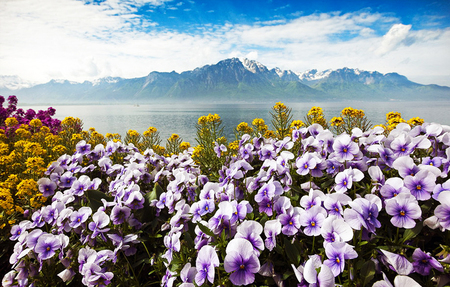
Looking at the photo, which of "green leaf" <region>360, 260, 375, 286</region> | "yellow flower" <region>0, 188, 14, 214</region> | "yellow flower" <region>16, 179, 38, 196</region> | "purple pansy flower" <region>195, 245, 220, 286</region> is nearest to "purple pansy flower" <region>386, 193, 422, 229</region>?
"green leaf" <region>360, 260, 375, 286</region>

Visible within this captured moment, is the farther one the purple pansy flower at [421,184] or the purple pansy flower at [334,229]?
the purple pansy flower at [421,184]

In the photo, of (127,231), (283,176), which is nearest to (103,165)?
(127,231)

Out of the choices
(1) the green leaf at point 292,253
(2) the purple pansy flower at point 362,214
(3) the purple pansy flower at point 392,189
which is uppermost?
(3) the purple pansy flower at point 392,189

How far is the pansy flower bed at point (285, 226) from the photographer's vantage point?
4.31 feet

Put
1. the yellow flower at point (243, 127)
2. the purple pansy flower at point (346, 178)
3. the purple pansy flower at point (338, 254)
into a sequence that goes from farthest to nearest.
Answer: the yellow flower at point (243, 127)
the purple pansy flower at point (346, 178)
the purple pansy flower at point (338, 254)

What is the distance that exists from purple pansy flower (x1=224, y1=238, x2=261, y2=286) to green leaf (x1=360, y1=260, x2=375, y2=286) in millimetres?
601

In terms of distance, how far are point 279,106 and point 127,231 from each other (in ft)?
14.1

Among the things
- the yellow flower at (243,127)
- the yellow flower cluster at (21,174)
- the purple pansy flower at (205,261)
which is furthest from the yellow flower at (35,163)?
the yellow flower at (243,127)

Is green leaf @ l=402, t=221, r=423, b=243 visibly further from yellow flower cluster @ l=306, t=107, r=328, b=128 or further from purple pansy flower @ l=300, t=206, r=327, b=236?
yellow flower cluster @ l=306, t=107, r=328, b=128

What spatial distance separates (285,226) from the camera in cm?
157

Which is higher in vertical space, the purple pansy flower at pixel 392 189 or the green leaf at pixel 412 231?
the purple pansy flower at pixel 392 189

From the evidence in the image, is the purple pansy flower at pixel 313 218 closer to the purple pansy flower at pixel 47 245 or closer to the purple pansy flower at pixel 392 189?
the purple pansy flower at pixel 392 189

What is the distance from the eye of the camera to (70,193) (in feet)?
8.09

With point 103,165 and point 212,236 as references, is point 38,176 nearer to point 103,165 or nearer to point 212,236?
point 103,165
